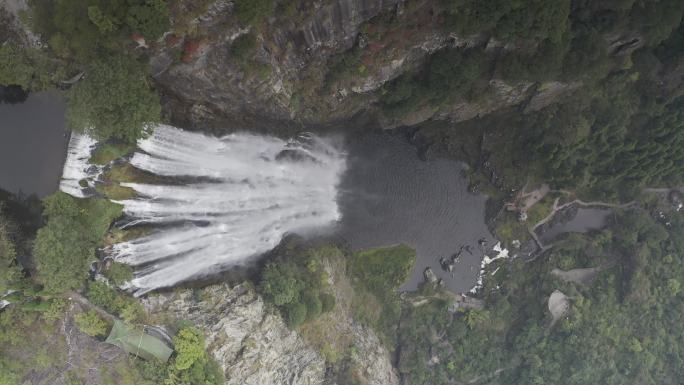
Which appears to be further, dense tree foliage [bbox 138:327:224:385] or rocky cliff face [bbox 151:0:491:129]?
dense tree foliage [bbox 138:327:224:385]

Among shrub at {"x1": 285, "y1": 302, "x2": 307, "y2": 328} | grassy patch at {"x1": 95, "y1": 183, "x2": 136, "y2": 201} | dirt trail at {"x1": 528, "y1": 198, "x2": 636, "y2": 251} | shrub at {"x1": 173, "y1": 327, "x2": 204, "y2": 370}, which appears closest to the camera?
grassy patch at {"x1": 95, "y1": 183, "x2": 136, "y2": 201}

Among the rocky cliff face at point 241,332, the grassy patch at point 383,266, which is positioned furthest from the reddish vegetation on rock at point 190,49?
the grassy patch at point 383,266

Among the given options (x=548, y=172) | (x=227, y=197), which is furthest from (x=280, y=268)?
(x=548, y=172)

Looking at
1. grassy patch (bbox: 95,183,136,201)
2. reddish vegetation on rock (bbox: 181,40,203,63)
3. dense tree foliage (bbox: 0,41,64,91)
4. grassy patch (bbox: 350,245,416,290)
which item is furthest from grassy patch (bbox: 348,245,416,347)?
dense tree foliage (bbox: 0,41,64,91)

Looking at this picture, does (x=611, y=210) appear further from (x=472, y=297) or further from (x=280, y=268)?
(x=280, y=268)

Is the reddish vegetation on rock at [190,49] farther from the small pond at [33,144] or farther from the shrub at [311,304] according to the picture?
the shrub at [311,304]

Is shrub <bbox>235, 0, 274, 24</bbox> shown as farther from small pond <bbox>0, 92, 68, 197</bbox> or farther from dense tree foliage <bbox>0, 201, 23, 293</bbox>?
dense tree foliage <bbox>0, 201, 23, 293</bbox>

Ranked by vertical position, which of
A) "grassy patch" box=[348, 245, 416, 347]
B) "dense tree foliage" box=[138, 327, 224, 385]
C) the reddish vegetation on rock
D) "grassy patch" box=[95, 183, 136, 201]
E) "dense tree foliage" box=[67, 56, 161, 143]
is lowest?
"grassy patch" box=[348, 245, 416, 347]

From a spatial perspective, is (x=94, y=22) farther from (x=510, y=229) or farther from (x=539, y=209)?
(x=539, y=209)
